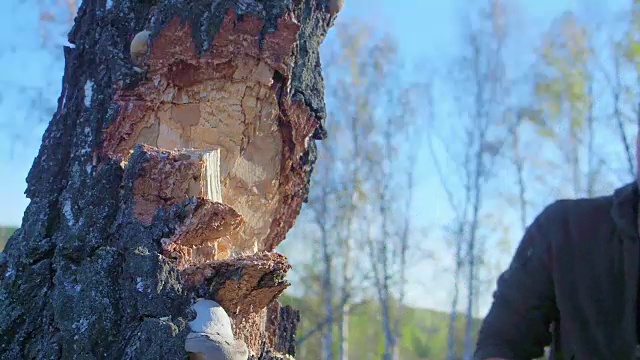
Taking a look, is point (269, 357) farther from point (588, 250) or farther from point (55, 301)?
point (588, 250)

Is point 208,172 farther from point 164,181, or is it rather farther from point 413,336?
point 413,336

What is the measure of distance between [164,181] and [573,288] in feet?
4.21

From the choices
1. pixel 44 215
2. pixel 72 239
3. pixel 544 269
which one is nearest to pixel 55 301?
pixel 72 239

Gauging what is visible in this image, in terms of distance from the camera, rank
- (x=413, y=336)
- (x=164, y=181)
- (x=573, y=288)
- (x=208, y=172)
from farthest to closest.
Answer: (x=413, y=336) → (x=208, y=172) → (x=164, y=181) → (x=573, y=288)

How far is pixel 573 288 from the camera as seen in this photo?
4.13 ft

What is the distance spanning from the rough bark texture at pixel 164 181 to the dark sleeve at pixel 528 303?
83 centimetres

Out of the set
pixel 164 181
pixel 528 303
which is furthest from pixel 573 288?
pixel 164 181

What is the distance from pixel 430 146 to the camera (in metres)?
15.5

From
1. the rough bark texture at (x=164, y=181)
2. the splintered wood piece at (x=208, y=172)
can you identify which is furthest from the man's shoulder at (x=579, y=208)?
the splintered wood piece at (x=208, y=172)

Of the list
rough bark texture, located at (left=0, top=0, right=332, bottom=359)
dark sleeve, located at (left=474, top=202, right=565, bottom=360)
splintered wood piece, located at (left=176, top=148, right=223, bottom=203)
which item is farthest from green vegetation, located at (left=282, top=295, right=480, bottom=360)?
dark sleeve, located at (left=474, top=202, right=565, bottom=360)

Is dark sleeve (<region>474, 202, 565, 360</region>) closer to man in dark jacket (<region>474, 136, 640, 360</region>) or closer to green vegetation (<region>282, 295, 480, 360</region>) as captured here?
man in dark jacket (<region>474, 136, 640, 360</region>)

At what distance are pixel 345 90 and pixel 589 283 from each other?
48.1ft

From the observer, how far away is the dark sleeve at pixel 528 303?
1.31 m

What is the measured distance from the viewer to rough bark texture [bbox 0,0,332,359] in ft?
6.22
